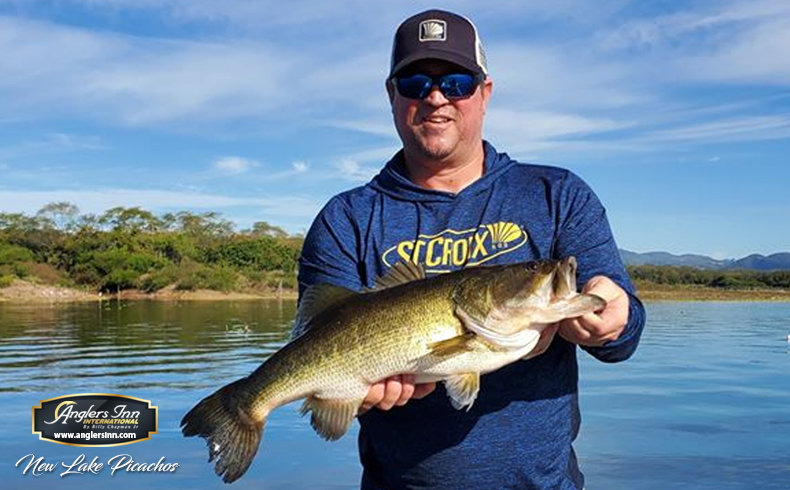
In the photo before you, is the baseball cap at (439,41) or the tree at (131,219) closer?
the baseball cap at (439,41)

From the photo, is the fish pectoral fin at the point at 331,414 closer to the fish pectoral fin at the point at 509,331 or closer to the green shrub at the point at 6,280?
the fish pectoral fin at the point at 509,331

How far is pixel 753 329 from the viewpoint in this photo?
4075 centimetres

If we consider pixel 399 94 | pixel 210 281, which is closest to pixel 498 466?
pixel 399 94

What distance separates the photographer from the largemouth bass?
3.23m

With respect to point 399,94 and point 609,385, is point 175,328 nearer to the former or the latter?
point 609,385

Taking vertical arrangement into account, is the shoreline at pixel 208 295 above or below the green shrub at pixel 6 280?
below

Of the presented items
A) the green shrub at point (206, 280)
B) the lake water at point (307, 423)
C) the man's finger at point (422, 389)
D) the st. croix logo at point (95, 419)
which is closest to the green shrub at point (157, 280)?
the green shrub at point (206, 280)

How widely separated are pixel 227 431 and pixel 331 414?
47cm

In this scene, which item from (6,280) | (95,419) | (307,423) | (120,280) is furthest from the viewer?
(120,280)

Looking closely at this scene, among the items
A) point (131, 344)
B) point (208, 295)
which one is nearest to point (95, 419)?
point (131, 344)

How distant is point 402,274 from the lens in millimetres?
3512

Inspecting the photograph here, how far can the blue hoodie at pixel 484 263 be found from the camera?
3449 millimetres

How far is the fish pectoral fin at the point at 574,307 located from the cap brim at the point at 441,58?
1255mm

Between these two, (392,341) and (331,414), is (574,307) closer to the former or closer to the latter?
(392,341)
